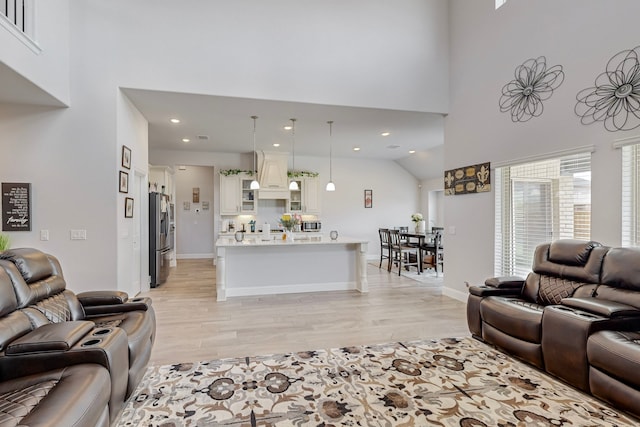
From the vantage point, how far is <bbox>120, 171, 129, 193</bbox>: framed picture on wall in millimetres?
4238

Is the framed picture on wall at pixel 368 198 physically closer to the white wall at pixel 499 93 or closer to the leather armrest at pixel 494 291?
the white wall at pixel 499 93

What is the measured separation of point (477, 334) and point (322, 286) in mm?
2705

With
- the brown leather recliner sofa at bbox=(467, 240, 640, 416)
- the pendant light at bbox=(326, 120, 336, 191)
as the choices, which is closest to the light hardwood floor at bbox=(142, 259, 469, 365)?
the brown leather recliner sofa at bbox=(467, 240, 640, 416)

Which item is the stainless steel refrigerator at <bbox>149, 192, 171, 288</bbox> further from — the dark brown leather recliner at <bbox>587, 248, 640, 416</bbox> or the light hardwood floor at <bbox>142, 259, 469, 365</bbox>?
the dark brown leather recliner at <bbox>587, 248, 640, 416</bbox>

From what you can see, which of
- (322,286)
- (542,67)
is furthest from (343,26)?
(322,286)

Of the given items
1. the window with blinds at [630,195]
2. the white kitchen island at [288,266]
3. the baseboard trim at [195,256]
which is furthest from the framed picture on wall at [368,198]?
the window with blinds at [630,195]

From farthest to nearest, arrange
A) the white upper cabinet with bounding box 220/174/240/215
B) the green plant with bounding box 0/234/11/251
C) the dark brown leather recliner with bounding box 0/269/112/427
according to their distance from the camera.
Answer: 1. the white upper cabinet with bounding box 220/174/240/215
2. the green plant with bounding box 0/234/11/251
3. the dark brown leather recliner with bounding box 0/269/112/427

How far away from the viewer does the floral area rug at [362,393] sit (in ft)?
6.77

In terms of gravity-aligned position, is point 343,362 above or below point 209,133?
below

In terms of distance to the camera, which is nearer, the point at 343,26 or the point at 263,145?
the point at 343,26

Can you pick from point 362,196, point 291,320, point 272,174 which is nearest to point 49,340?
point 291,320

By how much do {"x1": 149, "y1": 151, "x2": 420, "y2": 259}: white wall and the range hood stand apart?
977mm

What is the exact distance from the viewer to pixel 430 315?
4.19 m

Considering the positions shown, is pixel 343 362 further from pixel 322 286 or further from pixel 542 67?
pixel 542 67
